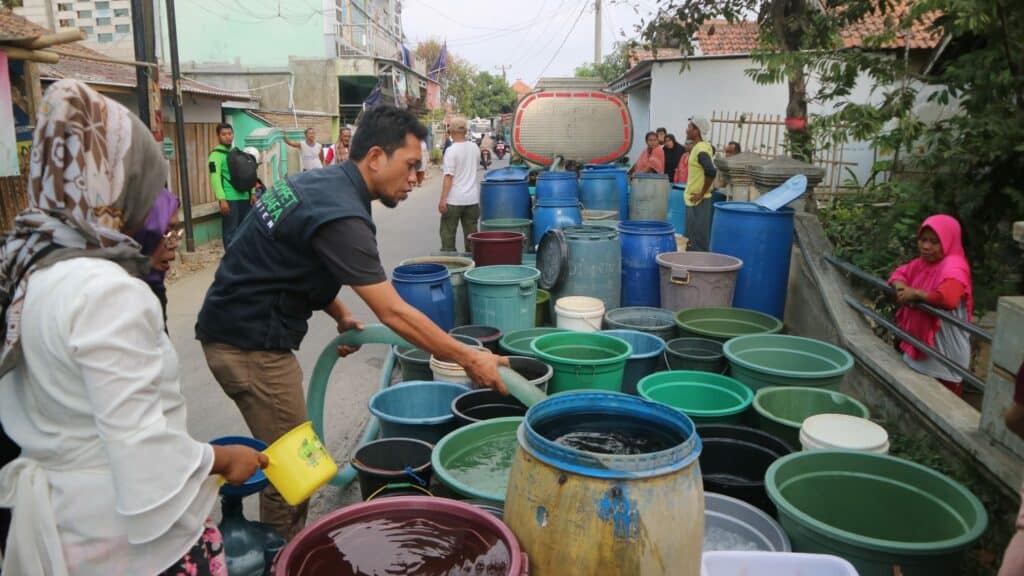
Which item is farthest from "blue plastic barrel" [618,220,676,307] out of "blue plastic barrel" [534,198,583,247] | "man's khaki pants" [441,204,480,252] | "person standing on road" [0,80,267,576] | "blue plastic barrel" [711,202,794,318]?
"person standing on road" [0,80,267,576]

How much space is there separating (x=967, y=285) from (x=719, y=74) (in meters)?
12.6

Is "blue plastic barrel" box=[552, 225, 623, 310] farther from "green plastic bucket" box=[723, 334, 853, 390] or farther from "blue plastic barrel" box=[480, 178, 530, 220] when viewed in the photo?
"blue plastic barrel" box=[480, 178, 530, 220]

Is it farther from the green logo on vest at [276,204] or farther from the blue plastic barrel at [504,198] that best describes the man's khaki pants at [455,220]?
the green logo on vest at [276,204]

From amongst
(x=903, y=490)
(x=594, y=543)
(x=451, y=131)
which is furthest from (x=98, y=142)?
(x=451, y=131)

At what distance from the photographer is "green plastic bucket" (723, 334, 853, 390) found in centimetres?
373

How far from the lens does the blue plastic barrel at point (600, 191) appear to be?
9258 millimetres

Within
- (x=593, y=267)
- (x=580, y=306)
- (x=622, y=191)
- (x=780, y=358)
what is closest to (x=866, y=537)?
A: (x=780, y=358)

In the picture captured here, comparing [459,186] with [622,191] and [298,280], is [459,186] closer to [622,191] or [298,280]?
[622,191]

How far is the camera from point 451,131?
870cm

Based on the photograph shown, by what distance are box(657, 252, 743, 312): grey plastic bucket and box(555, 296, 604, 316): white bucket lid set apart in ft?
2.08

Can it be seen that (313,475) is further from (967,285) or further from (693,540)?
(967,285)

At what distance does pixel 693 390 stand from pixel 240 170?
735 cm

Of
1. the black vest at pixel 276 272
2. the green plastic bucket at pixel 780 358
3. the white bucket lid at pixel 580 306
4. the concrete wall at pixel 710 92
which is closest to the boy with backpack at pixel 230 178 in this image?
the white bucket lid at pixel 580 306

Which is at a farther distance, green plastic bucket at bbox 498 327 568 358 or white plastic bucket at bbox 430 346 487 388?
green plastic bucket at bbox 498 327 568 358
